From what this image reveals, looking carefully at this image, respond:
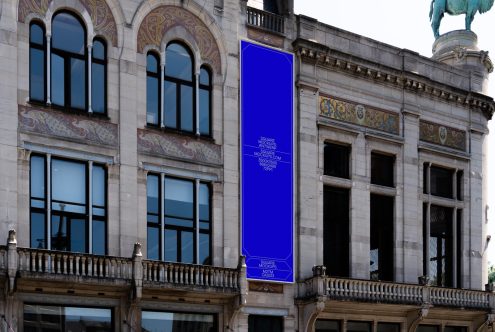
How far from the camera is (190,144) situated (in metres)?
31.4

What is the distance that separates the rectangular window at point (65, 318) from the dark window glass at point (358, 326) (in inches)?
418

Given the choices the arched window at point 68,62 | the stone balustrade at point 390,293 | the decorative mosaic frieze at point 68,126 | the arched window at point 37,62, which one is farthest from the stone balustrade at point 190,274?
the arched window at point 37,62

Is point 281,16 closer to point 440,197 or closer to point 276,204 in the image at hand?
point 276,204

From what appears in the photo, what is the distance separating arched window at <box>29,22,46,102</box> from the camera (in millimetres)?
28141

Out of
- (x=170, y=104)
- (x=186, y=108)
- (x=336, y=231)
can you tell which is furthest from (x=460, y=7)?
(x=170, y=104)

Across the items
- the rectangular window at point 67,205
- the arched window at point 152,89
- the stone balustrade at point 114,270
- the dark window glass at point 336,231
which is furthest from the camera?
the dark window glass at point 336,231

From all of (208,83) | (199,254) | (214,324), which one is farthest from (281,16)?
(214,324)

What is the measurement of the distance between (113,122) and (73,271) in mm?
5419

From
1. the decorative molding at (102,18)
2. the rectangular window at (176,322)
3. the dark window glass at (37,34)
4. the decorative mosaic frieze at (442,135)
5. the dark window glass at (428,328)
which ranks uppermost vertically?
the decorative molding at (102,18)

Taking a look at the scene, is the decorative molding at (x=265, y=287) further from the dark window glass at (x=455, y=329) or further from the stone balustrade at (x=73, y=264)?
the dark window glass at (x=455, y=329)

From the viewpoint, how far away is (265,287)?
32562 millimetres

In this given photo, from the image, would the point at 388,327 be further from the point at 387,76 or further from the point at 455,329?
the point at 387,76

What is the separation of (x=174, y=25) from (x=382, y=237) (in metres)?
12.9

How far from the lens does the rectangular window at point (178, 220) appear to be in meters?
30.3
